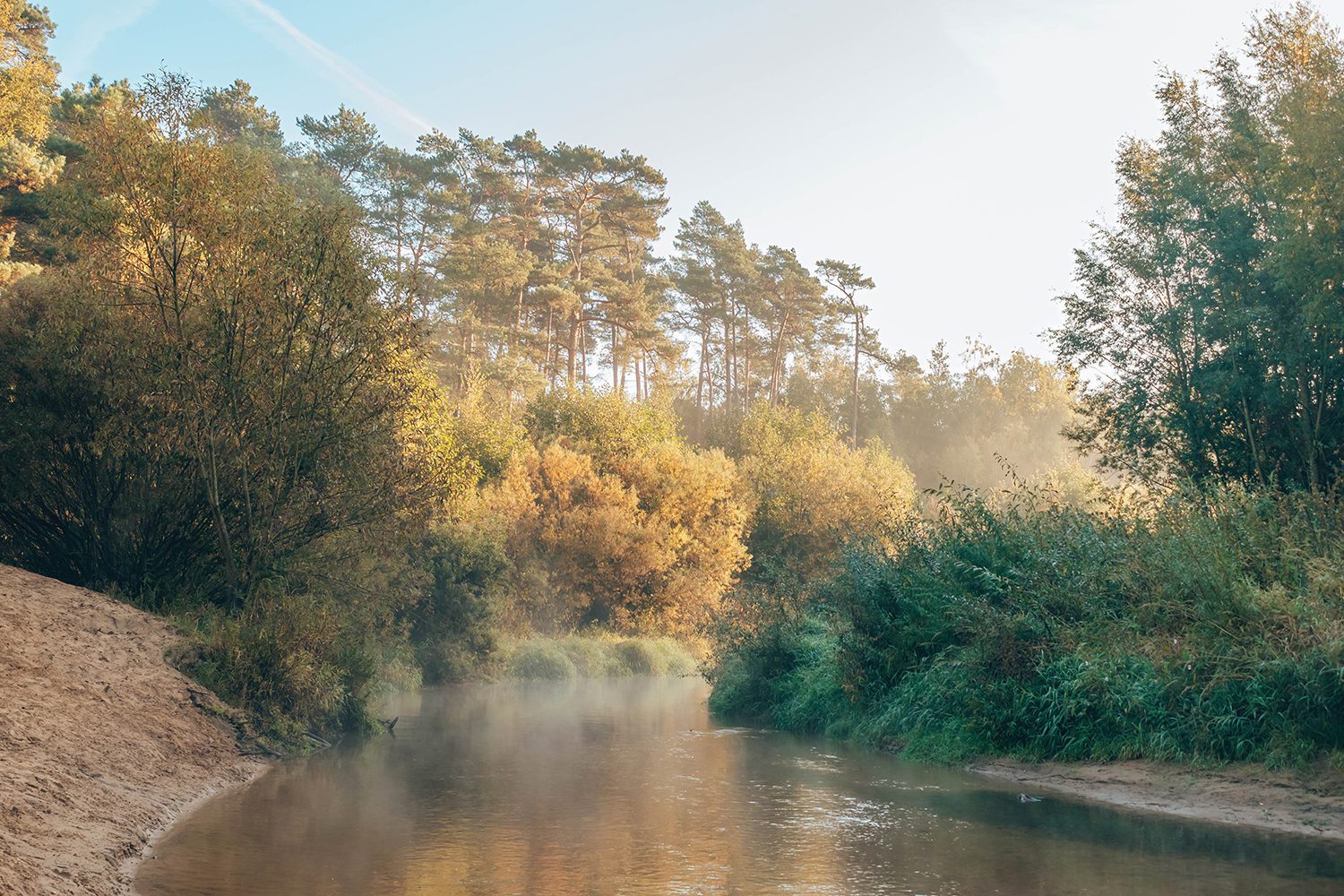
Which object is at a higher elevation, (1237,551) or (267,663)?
(1237,551)

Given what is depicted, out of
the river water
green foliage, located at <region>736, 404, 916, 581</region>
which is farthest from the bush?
the river water

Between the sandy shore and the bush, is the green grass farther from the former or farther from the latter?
the sandy shore

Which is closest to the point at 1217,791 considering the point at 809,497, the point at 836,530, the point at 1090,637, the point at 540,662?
the point at 1090,637

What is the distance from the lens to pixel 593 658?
142ft

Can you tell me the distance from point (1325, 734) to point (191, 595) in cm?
1936

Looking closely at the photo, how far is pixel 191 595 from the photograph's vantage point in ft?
69.2

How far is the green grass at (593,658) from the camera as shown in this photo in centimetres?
3988

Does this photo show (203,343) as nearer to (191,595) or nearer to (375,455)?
(375,455)

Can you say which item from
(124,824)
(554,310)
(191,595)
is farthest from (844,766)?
(554,310)

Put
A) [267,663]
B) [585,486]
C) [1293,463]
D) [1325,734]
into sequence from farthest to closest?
[585,486]
[1293,463]
[267,663]
[1325,734]

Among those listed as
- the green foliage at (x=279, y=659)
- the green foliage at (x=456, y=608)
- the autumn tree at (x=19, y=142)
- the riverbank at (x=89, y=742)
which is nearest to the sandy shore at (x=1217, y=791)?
the green foliage at (x=279, y=659)

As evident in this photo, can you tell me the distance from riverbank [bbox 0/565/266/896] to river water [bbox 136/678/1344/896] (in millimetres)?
547

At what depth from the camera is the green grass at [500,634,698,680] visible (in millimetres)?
39875

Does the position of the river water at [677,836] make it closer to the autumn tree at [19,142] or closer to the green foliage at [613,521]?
the autumn tree at [19,142]
